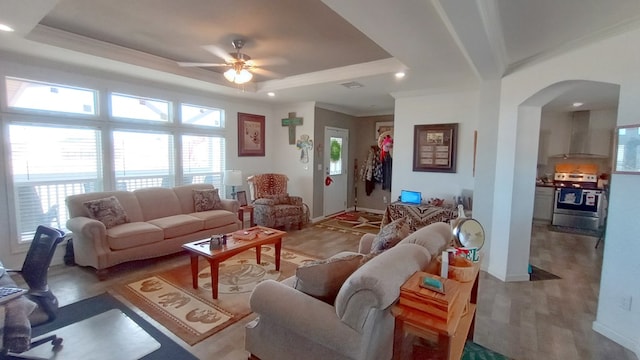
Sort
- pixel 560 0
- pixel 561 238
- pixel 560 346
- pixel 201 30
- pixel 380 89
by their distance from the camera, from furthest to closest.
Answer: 1. pixel 561 238
2. pixel 380 89
3. pixel 201 30
4. pixel 560 346
5. pixel 560 0

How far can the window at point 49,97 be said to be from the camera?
3.46m

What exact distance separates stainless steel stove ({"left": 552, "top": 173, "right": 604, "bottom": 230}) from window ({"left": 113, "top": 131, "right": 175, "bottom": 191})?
726 centimetres

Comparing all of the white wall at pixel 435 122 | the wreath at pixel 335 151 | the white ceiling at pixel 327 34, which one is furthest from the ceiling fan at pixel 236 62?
the wreath at pixel 335 151

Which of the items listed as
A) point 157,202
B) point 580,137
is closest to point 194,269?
point 157,202

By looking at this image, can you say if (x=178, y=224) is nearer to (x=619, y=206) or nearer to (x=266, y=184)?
(x=266, y=184)

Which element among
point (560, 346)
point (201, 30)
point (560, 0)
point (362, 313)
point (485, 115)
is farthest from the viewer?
point (485, 115)

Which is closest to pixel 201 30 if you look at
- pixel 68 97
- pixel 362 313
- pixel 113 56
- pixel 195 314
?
pixel 113 56

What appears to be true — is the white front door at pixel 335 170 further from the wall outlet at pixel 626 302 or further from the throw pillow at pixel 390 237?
the wall outlet at pixel 626 302

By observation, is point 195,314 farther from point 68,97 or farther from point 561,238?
Result: point 561,238

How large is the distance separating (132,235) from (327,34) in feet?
10.3

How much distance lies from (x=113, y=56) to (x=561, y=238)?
7.24 m

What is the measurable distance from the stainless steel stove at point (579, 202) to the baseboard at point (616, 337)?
4246 millimetres

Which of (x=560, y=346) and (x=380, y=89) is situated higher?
(x=380, y=89)

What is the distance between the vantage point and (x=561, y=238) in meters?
5.25
